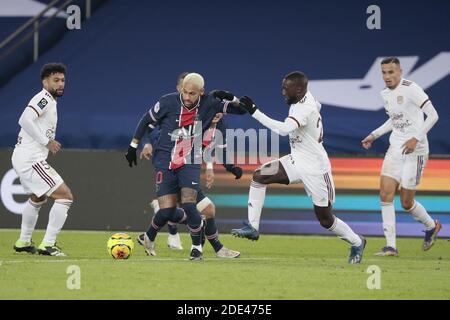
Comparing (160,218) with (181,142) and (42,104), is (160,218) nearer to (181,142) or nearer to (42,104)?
(181,142)

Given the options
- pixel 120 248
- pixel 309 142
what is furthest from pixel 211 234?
pixel 309 142

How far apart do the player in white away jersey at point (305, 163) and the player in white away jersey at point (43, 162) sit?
7.04 feet

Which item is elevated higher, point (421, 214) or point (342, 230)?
point (421, 214)

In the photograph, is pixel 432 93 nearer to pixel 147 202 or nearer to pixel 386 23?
pixel 386 23

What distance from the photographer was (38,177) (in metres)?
12.4

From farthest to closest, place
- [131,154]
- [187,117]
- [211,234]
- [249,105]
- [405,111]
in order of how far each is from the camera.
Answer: [405,111] → [211,234] → [131,154] → [187,117] → [249,105]

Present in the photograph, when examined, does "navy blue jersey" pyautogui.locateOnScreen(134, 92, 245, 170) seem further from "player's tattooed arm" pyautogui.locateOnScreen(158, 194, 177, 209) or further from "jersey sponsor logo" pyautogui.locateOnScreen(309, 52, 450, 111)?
"jersey sponsor logo" pyautogui.locateOnScreen(309, 52, 450, 111)

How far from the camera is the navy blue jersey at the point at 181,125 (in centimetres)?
1162

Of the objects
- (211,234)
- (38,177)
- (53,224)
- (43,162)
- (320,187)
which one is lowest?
(211,234)

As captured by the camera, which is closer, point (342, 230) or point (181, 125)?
point (342, 230)

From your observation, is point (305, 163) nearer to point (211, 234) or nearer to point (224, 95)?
point (224, 95)

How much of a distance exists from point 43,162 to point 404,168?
4.26 metres

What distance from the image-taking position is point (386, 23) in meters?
18.6

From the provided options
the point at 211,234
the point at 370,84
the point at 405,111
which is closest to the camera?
the point at 211,234
